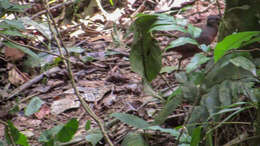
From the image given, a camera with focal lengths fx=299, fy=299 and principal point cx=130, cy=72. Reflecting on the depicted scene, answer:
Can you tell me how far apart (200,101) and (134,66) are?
0.38 metres

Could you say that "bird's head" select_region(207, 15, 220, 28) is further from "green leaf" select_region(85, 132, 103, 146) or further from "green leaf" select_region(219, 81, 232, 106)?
"green leaf" select_region(85, 132, 103, 146)

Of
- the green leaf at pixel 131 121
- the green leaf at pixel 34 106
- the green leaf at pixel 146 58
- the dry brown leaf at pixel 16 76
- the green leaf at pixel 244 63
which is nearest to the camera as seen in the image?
the green leaf at pixel 244 63

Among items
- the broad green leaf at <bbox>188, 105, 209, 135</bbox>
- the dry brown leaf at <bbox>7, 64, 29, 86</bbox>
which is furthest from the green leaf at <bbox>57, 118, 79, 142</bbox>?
the dry brown leaf at <bbox>7, 64, 29, 86</bbox>

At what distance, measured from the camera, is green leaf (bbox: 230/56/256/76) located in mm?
1189

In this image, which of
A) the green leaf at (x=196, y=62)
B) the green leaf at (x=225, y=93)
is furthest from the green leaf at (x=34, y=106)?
the green leaf at (x=225, y=93)

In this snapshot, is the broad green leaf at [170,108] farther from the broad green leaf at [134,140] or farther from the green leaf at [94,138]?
the green leaf at [94,138]

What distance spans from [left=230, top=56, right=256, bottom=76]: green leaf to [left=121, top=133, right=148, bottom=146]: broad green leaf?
0.53m

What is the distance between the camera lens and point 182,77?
143cm

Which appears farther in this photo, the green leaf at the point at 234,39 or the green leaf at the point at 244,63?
the green leaf at the point at 244,63

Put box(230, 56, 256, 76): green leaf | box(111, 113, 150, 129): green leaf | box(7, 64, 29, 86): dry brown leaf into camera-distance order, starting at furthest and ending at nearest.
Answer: box(7, 64, 29, 86): dry brown leaf → box(111, 113, 150, 129): green leaf → box(230, 56, 256, 76): green leaf

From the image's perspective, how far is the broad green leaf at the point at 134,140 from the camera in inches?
53.6

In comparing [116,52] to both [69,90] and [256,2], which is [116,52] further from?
[256,2]

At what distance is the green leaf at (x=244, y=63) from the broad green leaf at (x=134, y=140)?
1.74 ft

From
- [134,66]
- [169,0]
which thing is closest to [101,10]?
[169,0]
